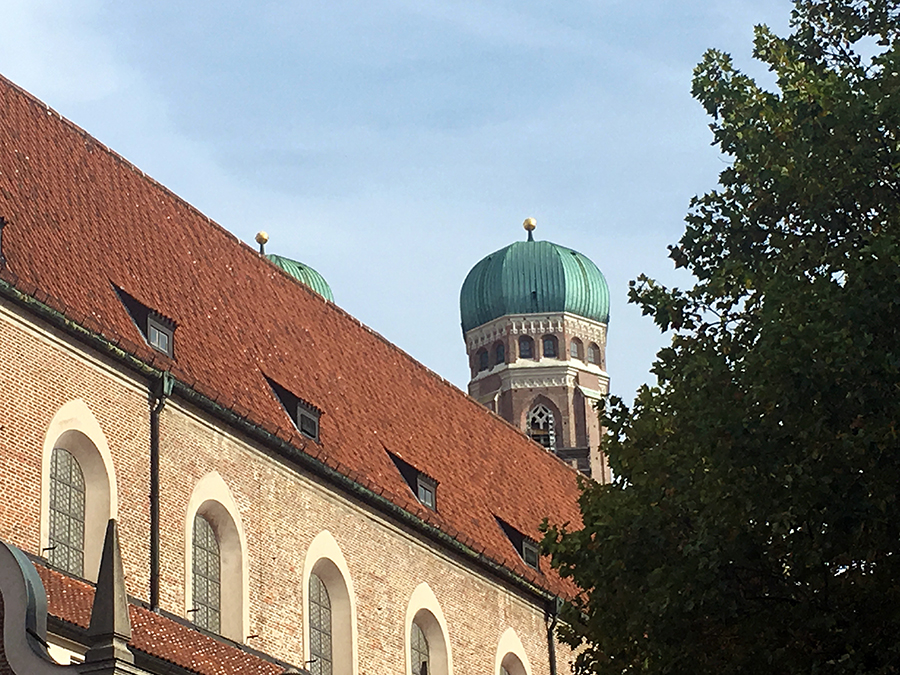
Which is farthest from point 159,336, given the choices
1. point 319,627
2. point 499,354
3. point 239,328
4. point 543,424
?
point 499,354

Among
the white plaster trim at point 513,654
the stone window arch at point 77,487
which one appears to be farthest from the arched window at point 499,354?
the stone window arch at point 77,487

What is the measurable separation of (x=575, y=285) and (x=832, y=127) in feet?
222

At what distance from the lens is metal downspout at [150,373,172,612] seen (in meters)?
22.3

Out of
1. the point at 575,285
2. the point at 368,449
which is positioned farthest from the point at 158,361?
the point at 575,285

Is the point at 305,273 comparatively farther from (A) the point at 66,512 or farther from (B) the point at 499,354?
(A) the point at 66,512

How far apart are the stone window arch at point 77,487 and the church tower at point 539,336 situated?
58197 millimetres

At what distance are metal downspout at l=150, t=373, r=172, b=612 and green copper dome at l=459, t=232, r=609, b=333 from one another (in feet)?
197

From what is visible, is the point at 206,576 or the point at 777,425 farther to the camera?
the point at 206,576

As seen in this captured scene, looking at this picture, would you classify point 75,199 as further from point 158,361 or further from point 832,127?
point 832,127

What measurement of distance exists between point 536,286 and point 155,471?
2420 inches

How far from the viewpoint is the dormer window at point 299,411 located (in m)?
27.3

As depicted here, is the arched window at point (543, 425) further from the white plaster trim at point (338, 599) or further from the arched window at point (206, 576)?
the arched window at point (206, 576)

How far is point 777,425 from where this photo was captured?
1530 cm

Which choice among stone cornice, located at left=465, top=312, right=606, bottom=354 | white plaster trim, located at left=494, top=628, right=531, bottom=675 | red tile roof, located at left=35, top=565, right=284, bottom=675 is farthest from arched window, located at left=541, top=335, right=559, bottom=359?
red tile roof, located at left=35, top=565, right=284, bottom=675
